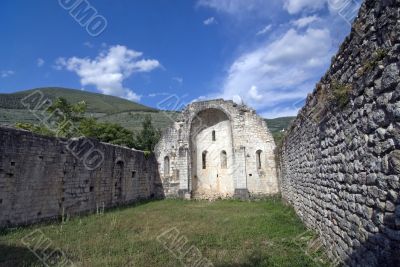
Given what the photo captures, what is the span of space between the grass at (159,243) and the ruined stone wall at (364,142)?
1.25m

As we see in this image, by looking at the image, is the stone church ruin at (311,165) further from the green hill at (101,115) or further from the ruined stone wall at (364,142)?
the green hill at (101,115)

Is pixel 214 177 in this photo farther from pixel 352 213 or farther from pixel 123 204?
pixel 352 213

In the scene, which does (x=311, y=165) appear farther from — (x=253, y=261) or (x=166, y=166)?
(x=166, y=166)

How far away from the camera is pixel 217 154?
22109 millimetres

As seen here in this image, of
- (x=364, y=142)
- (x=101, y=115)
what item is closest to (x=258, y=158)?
(x=364, y=142)

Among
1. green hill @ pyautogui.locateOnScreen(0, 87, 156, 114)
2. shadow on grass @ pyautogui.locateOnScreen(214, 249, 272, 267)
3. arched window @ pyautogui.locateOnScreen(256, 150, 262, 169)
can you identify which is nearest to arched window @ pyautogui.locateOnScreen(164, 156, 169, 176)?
arched window @ pyautogui.locateOnScreen(256, 150, 262, 169)

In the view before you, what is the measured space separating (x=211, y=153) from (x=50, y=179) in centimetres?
1323

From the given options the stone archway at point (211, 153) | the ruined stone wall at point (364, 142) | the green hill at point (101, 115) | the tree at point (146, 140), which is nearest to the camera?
the ruined stone wall at point (364, 142)

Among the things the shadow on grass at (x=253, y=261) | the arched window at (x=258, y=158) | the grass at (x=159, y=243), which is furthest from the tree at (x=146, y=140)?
the shadow on grass at (x=253, y=261)

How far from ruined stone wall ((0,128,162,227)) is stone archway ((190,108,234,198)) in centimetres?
692

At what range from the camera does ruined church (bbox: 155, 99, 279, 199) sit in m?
20.0

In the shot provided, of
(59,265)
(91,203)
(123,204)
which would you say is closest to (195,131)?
(123,204)

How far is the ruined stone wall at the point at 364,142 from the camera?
310 cm

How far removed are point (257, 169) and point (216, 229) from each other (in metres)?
11.9
